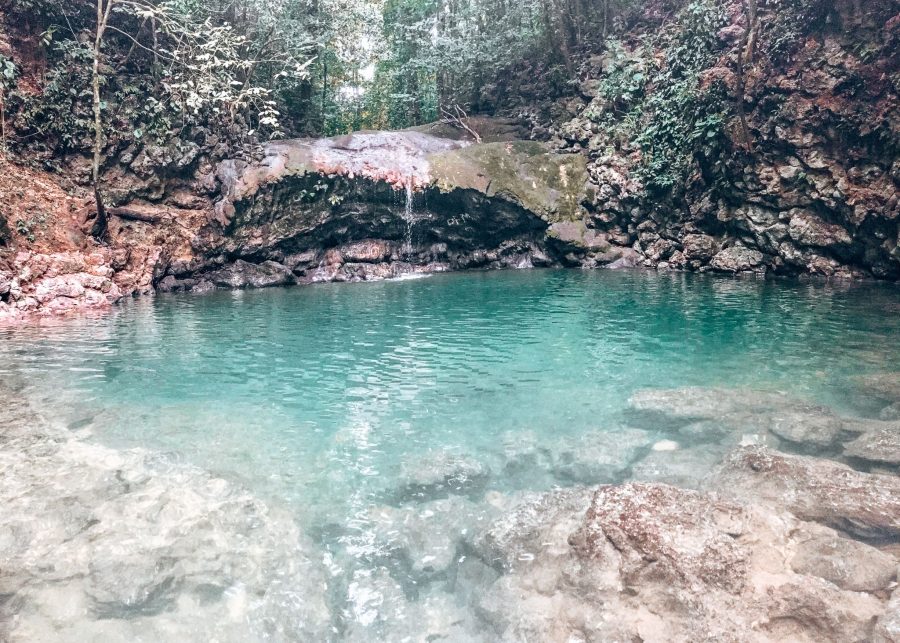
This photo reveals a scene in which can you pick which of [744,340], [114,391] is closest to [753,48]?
[744,340]

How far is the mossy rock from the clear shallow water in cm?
851

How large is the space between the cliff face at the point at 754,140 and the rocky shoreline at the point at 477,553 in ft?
44.8

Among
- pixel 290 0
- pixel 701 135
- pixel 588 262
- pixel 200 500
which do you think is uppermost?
pixel 290 0

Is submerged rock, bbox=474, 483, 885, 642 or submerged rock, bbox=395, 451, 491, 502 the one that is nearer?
submerged rock, bbox=474, 483, 885, 642

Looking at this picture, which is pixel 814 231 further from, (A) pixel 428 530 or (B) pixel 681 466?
(A) pixel 428 530

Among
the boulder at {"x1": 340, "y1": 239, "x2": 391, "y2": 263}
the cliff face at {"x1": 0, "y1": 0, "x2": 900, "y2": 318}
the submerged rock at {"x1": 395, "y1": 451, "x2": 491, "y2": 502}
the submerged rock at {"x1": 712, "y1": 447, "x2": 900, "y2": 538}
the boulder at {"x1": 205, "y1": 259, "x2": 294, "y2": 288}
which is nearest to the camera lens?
the submerged rock at {"x1": 712, "y1": 447, "x2": 900, "y2": 538}

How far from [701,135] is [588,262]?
20.2 ft

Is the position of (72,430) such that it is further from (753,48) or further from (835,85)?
(753,48)

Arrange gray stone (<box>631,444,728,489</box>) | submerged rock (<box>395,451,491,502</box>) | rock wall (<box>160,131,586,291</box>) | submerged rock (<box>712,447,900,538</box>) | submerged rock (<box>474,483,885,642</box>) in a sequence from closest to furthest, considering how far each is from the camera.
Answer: submerged rock (<box>474,483,885,642</box>)
submerged rock (<box>712,447,900,538</box>)
submerged rock (<box>395,451,491,502</box>)
gray stone (<box>631,444,728,489</box>)
rock wall (<box>160,131,586,291</box>)

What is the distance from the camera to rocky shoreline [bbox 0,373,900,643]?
11.1ft

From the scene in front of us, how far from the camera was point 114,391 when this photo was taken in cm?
773

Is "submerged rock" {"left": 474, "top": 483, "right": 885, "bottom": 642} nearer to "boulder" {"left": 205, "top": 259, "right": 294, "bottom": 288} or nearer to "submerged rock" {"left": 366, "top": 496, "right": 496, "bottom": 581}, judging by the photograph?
"submerged rock" {"left": 366, "top": 496, "right": 496, "bottom": 581}

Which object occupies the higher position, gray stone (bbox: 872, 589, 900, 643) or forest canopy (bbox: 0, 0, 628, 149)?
forest canopy (bbox: 0, 0, 628, 149)

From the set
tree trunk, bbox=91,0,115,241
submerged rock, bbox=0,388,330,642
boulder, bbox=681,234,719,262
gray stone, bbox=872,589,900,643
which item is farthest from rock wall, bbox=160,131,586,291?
gray stone, bbox=872,589,900,643
